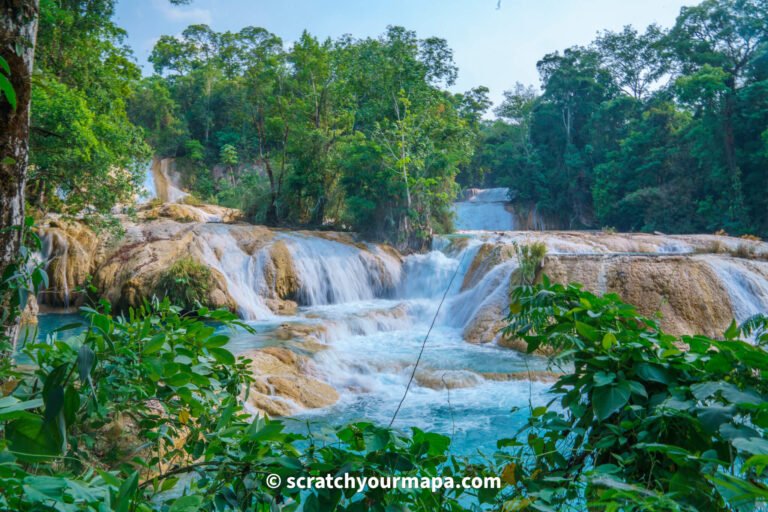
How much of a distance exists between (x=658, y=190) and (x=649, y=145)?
3.33m

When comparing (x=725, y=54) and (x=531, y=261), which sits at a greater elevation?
(x=725, y=54)

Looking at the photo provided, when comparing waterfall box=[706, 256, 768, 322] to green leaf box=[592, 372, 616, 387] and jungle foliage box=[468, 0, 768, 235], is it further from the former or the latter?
jungle foliage box=[468, 0, 768, 235]

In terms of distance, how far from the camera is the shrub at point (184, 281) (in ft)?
35.8

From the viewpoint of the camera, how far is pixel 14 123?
5.36ft

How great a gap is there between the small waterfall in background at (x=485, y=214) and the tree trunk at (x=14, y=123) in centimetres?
2838

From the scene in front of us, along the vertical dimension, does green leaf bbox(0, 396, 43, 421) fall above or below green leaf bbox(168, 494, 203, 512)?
above

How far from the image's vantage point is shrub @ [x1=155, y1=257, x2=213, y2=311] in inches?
429

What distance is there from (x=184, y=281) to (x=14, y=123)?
384 inches

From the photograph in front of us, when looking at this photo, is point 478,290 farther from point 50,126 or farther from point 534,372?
point 50,126

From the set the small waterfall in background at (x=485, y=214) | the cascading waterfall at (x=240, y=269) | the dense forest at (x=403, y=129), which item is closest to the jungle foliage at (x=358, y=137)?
the dense forest at (x=403, y=129)

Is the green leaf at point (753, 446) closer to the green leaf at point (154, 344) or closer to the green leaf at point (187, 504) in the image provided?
the green leaf at point (187, 504)

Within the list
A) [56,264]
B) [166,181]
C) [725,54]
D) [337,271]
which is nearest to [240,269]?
[337,271]

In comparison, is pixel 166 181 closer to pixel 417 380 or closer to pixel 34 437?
pixel 417 380

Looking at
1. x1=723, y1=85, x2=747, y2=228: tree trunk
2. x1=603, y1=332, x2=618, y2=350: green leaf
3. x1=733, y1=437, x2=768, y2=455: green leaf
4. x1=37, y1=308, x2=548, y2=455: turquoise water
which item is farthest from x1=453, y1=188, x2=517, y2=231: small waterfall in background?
x1=733, y1=437, x2=768, y2=455: green leaf
